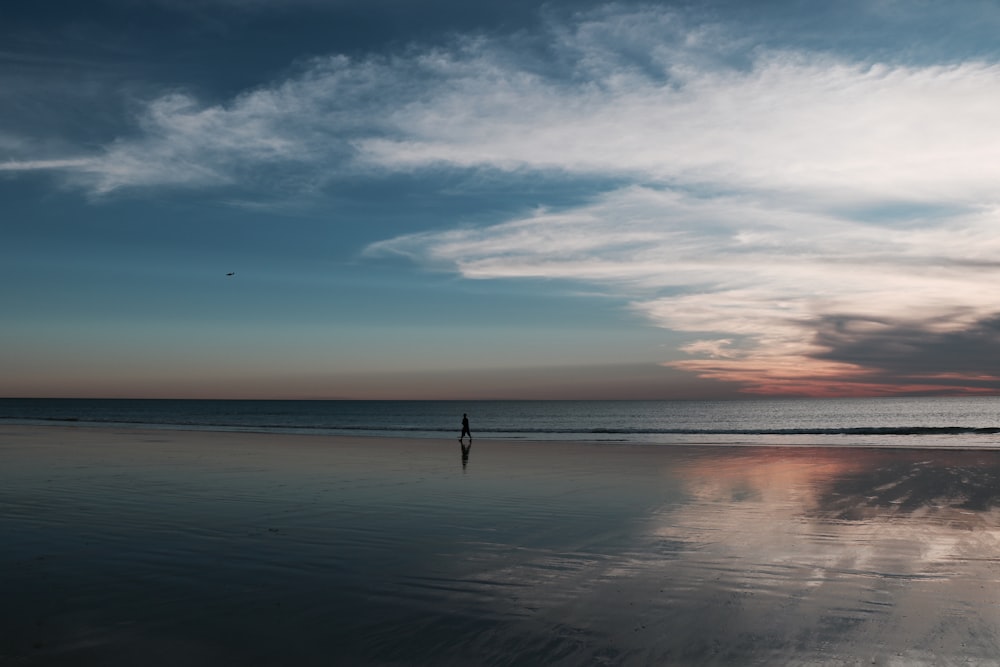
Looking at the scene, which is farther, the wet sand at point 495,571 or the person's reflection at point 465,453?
the person's reflection at point 465,453

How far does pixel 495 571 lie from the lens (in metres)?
11.1

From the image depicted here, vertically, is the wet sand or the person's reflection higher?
the wet sand

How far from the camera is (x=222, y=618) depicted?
8672 mm

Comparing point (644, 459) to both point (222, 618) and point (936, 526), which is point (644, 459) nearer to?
point (936, 526)

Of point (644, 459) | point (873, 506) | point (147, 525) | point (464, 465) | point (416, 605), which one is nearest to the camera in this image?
point (416, 605)

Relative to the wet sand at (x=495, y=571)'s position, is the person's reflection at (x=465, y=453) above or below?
below

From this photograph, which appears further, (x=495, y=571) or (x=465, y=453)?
(x=465, y=453)

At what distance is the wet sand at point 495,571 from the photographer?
25.6ft

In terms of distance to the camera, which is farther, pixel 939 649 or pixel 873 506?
pixel 873 506

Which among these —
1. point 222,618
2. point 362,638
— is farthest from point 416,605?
point 222,618

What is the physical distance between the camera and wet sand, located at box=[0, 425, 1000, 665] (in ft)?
25.6

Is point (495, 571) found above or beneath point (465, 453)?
above

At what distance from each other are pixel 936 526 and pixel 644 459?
1595 cm

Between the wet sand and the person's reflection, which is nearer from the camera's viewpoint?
the wet sand
